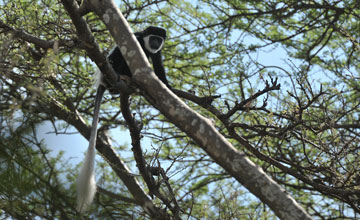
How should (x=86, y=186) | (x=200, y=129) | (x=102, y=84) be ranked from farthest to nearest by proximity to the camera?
(x=102, y=84) → (x=86, y=186) → (x=200, y=129)

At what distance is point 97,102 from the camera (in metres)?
3.54

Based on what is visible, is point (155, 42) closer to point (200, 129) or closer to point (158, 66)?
point (158, 66)

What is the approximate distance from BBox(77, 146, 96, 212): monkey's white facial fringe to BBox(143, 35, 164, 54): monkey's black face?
1933mm

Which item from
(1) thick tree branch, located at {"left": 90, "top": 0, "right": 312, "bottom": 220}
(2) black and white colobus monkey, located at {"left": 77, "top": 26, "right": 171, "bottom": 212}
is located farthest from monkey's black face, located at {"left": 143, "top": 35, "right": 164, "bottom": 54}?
(1) thick tree branch, located at {"left": 90, "top": 0, "right": 312, "bottom": 220}

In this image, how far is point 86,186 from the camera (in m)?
2.42

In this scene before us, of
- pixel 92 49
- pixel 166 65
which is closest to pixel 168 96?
pixel 92 49

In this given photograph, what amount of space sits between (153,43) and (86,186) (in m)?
2.25

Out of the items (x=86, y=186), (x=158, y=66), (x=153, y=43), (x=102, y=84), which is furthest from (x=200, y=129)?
(x=153, y=43)

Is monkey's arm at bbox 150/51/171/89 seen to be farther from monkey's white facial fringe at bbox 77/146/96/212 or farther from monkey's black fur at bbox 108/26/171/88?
monkey's white facial fringe at bbox 77/146/96/212

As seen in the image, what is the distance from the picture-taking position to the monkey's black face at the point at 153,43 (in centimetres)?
435

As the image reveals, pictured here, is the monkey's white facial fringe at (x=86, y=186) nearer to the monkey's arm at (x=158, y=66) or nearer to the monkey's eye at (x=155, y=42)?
the monkey's arm at (x=158, y=66)

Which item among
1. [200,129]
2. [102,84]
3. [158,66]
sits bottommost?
[200,129]

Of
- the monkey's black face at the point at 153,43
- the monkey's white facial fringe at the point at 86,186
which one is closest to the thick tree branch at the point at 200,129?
the monkey's white facial fringe at the point at 86,186

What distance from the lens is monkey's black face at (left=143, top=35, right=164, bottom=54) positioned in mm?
4350
